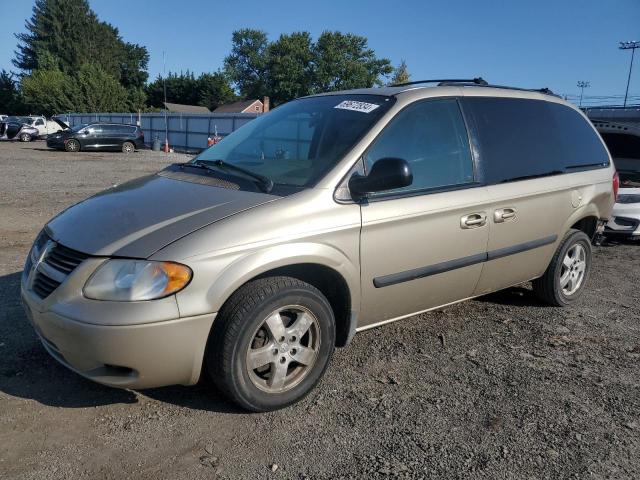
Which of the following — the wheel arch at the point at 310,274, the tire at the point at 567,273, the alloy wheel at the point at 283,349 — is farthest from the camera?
the tire at the point at 567,273

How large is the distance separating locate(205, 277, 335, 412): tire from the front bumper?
110mm

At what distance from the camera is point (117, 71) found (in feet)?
277

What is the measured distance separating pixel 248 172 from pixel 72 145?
86.7 ft

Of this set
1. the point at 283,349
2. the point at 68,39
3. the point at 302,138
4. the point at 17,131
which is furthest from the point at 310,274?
the point at 68,39

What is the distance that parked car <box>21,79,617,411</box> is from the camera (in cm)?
256

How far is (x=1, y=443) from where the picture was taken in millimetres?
2576

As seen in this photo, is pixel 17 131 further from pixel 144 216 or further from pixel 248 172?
pixel 144 216

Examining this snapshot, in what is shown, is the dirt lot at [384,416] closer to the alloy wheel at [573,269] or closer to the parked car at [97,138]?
the alloy wheel at [573,269]

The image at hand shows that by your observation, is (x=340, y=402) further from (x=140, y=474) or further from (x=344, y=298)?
(x=140, y=474)

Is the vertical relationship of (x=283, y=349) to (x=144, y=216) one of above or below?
below

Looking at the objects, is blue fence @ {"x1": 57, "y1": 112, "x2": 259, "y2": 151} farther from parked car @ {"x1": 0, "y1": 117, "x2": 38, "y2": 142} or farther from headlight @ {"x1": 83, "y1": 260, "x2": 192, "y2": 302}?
headlight @ {"x1": 83, "y1": 260, "x2": 192, "y2": 302}

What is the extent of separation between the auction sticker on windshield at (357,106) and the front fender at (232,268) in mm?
1057

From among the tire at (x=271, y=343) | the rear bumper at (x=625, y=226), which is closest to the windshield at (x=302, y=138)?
the tire at (x=271, y=343)

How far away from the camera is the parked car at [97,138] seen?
87.0ft
